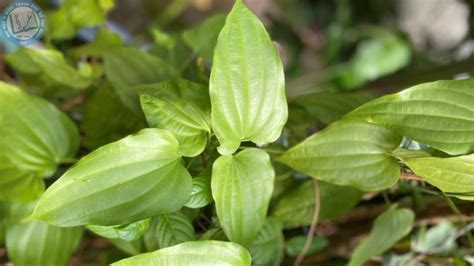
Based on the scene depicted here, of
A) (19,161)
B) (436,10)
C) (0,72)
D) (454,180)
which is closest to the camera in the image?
(454,180)

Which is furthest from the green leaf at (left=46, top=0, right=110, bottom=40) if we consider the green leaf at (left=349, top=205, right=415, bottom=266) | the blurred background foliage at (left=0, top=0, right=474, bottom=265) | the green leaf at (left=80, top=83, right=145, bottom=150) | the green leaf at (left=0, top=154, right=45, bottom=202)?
the green leaf at (left=349, top=205, right=415, bottom=266)

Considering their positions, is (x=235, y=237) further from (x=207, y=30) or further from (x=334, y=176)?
(x=207, y=30)

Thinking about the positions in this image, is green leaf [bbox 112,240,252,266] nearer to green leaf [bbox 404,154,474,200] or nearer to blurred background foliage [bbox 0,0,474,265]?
blurred background foliage [bbox 0,0,474,265]

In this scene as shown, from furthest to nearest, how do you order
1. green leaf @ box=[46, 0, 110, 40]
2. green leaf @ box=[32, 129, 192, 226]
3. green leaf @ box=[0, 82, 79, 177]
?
1. green leaf @ box=[46, 0, 110, 40]
2. green leaf @ box=[0, 82, 79, 177]
3. green leaf @ box=[32, 129, 192, 226]

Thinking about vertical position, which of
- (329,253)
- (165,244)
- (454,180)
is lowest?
(329,253)

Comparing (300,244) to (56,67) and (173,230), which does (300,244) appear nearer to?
(173,230)


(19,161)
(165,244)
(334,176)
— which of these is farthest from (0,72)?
(334,176)

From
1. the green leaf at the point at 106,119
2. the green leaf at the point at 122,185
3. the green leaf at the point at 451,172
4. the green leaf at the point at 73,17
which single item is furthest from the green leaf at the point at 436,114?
the green leaf at the point at 73,17
